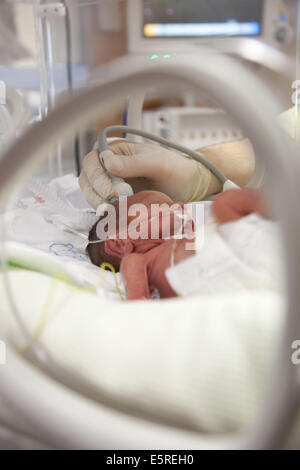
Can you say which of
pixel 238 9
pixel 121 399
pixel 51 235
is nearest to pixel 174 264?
pixel 121 399

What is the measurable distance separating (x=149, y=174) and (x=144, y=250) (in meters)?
0.26

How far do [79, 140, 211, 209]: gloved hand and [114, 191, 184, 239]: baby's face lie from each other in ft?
0.16

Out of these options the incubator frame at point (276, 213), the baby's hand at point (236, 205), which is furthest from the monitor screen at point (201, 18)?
the incubator frame at point (276, 213)

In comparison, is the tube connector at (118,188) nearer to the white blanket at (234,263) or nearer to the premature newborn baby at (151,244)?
the premature newborn baby at (151,244)

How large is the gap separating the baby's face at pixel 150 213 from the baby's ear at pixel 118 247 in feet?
0.07

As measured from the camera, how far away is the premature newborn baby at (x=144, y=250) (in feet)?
2.12

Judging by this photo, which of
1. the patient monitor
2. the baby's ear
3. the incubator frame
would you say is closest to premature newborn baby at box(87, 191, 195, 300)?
the baby's ear

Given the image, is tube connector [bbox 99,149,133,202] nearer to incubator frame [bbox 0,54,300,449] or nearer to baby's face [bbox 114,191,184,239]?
baby's face [bbox 114,191,184,239]

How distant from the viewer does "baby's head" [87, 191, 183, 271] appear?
799 mm

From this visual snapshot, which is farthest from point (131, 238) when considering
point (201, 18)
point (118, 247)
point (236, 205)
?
point (201, 18)

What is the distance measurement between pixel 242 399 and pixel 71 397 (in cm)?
16

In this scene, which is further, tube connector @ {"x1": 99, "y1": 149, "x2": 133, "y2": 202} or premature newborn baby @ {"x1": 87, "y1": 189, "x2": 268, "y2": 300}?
tube connector @ {"x1": 99, "y1": 149, "x2": 133, "y2": 202}

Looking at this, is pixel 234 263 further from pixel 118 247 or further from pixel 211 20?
pixel 211 20

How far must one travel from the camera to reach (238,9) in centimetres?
247
